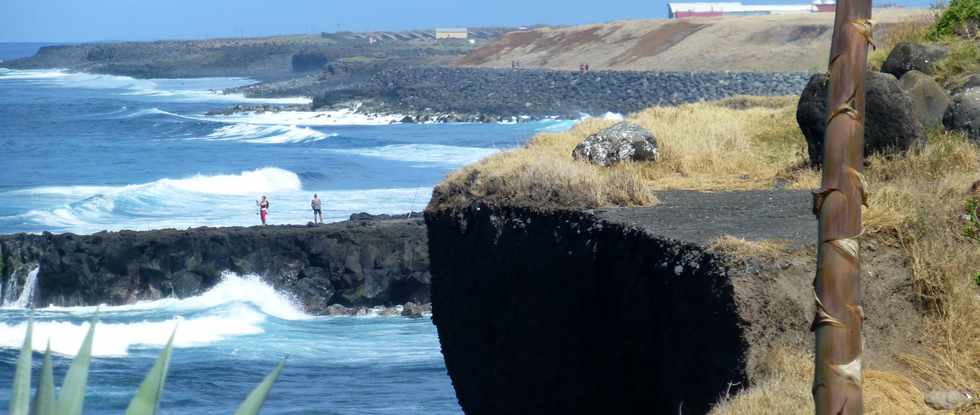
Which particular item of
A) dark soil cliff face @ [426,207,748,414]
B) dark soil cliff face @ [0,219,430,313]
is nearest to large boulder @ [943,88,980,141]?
dark soil cliff face @ [426,207,748,414]

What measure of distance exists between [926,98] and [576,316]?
5.33m

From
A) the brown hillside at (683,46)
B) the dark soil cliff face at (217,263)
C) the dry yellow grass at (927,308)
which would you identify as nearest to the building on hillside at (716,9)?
the brown hillside at (683,46)

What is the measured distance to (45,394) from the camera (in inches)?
124

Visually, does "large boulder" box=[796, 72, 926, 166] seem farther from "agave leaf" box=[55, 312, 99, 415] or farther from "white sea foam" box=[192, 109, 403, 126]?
"white sea foam" box=[192, 109, 403, 126]

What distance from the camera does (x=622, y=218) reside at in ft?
35.9

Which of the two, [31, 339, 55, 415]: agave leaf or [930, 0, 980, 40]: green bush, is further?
[930, 0, 980, 40]: green bush

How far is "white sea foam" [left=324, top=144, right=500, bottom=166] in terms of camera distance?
4984 cm

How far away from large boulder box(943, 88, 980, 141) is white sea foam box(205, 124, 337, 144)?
163 feet

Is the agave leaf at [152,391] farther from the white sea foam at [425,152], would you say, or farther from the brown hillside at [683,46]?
the brown hillside at [683,46]

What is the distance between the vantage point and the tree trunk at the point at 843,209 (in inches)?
179

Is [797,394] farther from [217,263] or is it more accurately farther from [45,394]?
[217,263]

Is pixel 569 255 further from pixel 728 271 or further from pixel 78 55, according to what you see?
pixel 78 55

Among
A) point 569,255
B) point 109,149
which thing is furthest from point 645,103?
point 569,255

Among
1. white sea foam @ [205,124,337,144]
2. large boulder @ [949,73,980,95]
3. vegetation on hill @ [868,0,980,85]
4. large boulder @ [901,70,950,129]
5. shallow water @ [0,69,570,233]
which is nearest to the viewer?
large boulder @ [901,70,950,129]
